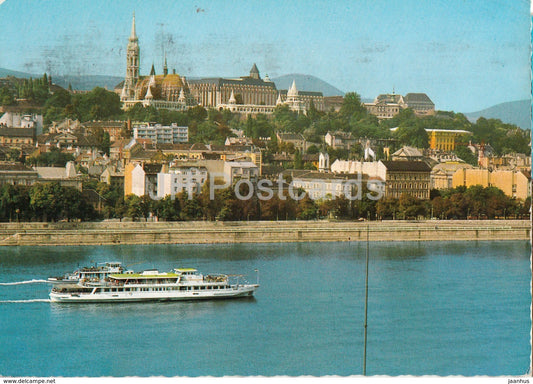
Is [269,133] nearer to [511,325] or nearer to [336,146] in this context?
[336,146]

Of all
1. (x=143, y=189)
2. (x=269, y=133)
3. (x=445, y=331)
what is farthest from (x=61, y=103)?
(x=445, y=331)

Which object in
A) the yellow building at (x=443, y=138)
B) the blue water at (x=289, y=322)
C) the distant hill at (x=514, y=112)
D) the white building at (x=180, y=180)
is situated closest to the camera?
the blue water at (x=289, y=322)

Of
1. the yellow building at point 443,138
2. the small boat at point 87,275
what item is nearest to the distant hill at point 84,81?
the yellow building at point 443,138

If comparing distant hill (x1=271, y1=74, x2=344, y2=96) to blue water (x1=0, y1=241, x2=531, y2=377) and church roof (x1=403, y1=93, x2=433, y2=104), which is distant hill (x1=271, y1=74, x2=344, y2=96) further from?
blue water (x1=0, y1=241, x2=531, y2=377)

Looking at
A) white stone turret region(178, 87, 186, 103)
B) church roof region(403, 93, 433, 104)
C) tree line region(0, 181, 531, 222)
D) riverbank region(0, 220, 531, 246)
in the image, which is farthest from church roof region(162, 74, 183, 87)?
riverbank region(0, 220, 531, 246)

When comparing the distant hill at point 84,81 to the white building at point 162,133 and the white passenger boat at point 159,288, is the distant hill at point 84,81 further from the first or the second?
the white passenger boat at point 159,288

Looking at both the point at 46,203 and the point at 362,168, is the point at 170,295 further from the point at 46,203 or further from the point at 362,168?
the point at 362,168
